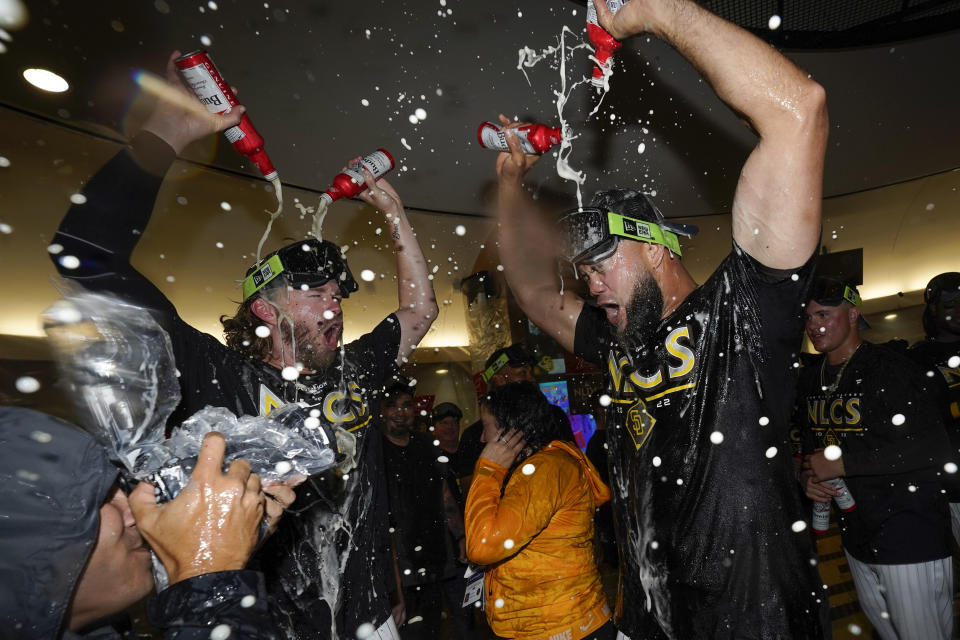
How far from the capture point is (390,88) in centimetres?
535

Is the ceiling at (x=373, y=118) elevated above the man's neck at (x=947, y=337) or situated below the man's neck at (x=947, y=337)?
above

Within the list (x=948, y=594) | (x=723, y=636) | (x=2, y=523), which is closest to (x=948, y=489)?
(x=948, y=594)

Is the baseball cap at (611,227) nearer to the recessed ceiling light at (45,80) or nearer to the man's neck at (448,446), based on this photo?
the man's neck at (448,446)

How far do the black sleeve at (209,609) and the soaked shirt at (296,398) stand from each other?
86 cm

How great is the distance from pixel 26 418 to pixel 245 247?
21.1 ft

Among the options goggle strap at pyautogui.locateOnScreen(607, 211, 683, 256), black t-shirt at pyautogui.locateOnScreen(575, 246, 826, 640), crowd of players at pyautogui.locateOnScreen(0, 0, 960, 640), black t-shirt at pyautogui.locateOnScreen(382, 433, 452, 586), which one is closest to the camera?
crowd of players at pyautogui.locateOnScreen(0, 0, 960, 640)

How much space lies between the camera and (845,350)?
3.98 m

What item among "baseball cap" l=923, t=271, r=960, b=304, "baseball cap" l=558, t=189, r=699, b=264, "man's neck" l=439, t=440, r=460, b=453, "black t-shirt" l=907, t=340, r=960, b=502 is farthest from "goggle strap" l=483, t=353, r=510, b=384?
"baseball cap" l=923, t=271, r=960, b=304

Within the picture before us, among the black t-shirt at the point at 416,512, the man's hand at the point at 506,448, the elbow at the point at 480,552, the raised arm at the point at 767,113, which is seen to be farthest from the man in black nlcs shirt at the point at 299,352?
the raised arm at the point at 767,113

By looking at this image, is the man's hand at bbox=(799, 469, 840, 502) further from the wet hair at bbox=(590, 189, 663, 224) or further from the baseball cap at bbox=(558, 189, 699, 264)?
the wet hair at bbox=(590, 189, 663, 224)

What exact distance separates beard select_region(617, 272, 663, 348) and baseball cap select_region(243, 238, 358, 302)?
1692mm

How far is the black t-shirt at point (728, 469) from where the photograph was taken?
2.00 m

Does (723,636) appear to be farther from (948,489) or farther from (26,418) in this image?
(948,489)

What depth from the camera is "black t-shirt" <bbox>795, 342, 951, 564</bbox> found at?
340cm
